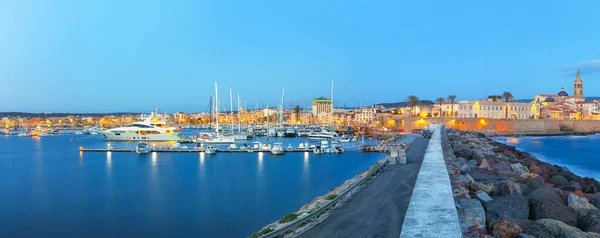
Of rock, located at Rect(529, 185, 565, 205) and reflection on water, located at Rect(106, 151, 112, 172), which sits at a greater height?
rock, located at Rect(529, 185, 565, 205)

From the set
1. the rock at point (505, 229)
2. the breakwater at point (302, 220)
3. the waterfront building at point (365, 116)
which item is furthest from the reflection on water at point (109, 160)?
the waterfront building at point (365, 116)

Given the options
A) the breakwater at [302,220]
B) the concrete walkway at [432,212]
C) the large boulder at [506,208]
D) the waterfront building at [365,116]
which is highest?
the waterfront building at [365,116]

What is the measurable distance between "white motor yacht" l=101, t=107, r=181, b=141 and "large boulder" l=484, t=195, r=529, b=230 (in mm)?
56413

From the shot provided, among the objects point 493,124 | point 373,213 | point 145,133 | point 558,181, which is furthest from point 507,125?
point 373,213

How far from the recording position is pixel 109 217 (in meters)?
16.8

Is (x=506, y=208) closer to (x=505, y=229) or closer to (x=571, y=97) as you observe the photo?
(x=505, y=229)

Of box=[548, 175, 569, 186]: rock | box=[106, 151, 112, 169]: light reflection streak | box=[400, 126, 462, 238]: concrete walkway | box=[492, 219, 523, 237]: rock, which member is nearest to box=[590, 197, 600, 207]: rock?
box=[548, 175, 569, 186]: rock

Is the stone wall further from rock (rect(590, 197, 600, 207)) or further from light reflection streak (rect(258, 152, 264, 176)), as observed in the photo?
rock (rect(590, 197, 600, 207))

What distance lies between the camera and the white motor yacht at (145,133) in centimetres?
6256

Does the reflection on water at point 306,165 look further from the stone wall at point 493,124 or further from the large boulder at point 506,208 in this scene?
the stone wall at point 493,124

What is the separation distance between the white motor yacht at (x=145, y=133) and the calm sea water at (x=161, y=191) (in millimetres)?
21375

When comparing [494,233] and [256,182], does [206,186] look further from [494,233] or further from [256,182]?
[494,233]

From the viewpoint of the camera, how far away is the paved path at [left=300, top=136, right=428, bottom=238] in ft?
25.5

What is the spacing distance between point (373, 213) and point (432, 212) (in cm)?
170
